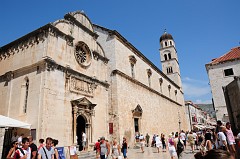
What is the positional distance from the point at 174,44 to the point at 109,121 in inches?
1334

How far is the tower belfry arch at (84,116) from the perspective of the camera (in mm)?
13767

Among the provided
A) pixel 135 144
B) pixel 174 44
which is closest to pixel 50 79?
pixel 135 144

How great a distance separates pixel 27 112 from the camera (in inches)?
457

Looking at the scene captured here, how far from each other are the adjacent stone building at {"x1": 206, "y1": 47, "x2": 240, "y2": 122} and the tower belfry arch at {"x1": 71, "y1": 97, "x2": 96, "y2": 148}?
17.9m

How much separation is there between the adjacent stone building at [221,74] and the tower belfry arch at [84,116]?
58.8ft

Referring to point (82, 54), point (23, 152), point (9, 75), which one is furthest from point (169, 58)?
point (23, 152)

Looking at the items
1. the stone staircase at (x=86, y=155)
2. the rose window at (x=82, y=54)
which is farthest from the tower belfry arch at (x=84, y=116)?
the rose window at (x=82, y=54)

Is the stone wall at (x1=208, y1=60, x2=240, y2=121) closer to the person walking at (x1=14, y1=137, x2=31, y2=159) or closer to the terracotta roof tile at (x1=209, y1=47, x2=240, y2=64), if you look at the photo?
the terracotta roof tile at (x1=209, y1=47, x2=240, y2=64)

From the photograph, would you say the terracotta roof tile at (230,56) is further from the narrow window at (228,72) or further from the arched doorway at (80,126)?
the arched doorway at (80,126)

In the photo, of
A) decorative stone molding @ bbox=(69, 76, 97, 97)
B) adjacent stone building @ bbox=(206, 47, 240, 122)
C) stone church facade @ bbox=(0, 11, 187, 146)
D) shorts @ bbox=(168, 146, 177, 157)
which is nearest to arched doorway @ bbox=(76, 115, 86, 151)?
stone church facade @ bbox=(0, 11, 187, 146)

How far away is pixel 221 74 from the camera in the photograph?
2591 cm

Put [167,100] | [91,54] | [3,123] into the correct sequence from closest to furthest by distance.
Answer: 1. [3,123]
2. [91,54]
3. [167,100]

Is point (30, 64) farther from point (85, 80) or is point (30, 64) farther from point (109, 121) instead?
Answer: point (109, 121)

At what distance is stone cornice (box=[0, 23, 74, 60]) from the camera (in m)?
Answer: 12.8
